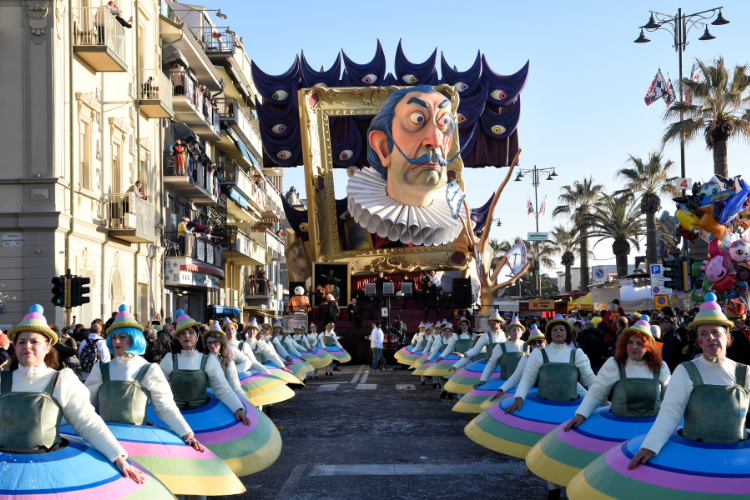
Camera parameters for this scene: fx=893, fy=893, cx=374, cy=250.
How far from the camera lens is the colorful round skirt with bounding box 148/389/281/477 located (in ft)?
27.0

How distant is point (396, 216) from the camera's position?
40.9 m

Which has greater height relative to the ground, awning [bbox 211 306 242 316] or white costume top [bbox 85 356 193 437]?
white costume top [bbox 85 356 193 437]

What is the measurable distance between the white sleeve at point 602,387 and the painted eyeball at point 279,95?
1591 inches

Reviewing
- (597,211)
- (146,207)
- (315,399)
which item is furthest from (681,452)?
(597,211)

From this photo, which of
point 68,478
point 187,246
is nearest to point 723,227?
point 68,478

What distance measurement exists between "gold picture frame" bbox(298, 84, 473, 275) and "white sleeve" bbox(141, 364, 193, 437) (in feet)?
116

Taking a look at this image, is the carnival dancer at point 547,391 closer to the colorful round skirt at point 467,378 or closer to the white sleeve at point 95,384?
the white sleeve at point 95,384

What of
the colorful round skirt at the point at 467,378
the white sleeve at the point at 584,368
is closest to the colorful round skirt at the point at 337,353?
the colorful round skirt at the point at 467,378

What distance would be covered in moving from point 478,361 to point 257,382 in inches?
174

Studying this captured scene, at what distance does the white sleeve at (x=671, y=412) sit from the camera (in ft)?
20.2

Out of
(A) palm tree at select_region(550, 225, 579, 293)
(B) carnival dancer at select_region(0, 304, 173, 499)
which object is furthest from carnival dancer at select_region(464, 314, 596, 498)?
(A) palm tree at select_region(550, 225, 579, 293)

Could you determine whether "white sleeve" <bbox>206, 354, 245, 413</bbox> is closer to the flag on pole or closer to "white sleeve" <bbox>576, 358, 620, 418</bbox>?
"white sleeve" <bbox>576, 358, 620, 418</bbox>

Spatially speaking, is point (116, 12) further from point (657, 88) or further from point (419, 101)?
point (657, 88)

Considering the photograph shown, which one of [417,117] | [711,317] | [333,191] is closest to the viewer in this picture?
[711,317]
